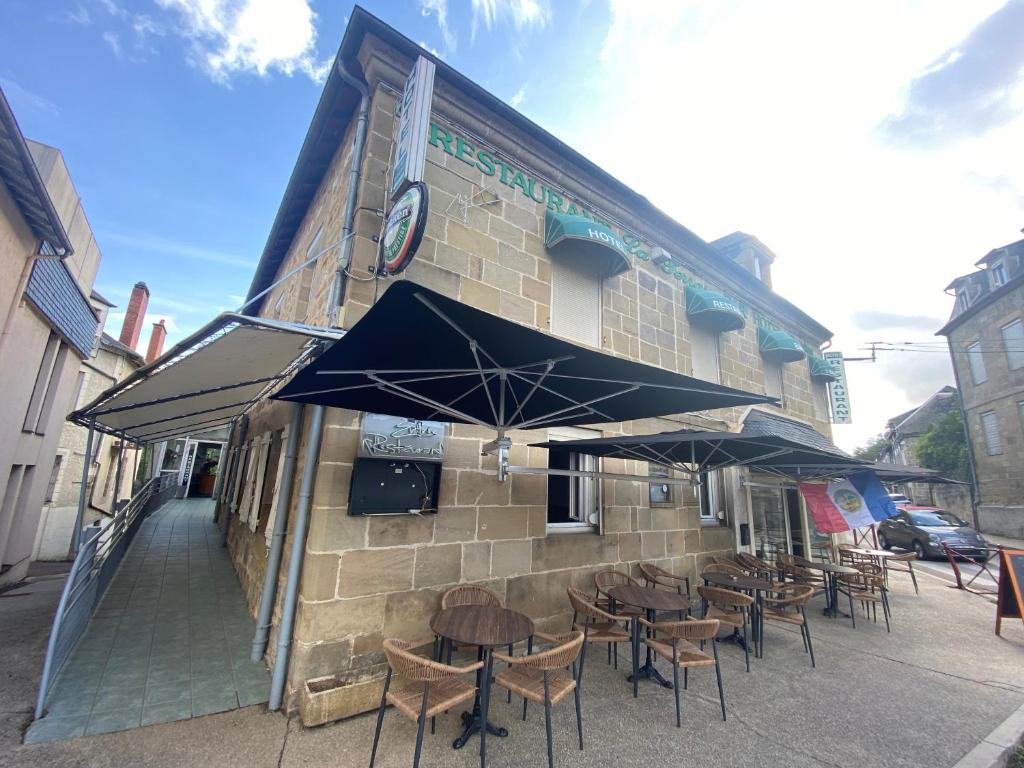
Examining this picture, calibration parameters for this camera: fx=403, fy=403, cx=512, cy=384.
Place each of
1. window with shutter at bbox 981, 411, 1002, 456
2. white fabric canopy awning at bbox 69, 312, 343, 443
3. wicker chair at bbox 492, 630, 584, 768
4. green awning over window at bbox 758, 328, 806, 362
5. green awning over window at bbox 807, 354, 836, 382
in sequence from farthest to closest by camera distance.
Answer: window with shutter at bbox 981, 411, 1002, 456 → green awning over window at bbox 807, 354, 836, 382 → green awning over window at bbox 758, 328, 806, 362 → white fabric canopy awning at bbox 69, 312, 343, 443 → wicker chair at bbox 492, 630, 584, 768

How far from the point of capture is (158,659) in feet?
12.8

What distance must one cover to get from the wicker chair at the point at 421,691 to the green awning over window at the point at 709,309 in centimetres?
654

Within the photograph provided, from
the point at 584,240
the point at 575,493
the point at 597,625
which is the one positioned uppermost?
the point at 584,240

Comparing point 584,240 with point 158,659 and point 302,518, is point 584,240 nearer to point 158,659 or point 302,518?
point 302,518

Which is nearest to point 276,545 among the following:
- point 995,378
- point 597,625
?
point 597,625

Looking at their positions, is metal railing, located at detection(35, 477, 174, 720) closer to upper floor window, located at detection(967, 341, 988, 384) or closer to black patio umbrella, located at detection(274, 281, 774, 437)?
black patio umbrella, located at detection(274, 281, 774, 437)

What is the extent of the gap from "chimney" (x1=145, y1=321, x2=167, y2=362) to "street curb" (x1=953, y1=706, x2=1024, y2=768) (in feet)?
85.2

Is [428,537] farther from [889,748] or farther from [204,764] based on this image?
[889,748]

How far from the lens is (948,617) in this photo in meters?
6.72

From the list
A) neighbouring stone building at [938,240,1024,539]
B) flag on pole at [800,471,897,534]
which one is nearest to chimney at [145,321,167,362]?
flag on pole at [800,471,897,534]

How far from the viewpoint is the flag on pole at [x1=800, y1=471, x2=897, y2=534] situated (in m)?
7.14

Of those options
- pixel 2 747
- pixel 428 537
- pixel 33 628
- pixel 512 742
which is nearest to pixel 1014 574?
pixel 512 742

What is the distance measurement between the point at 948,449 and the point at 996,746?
2825 cm

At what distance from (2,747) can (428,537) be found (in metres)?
2.98
